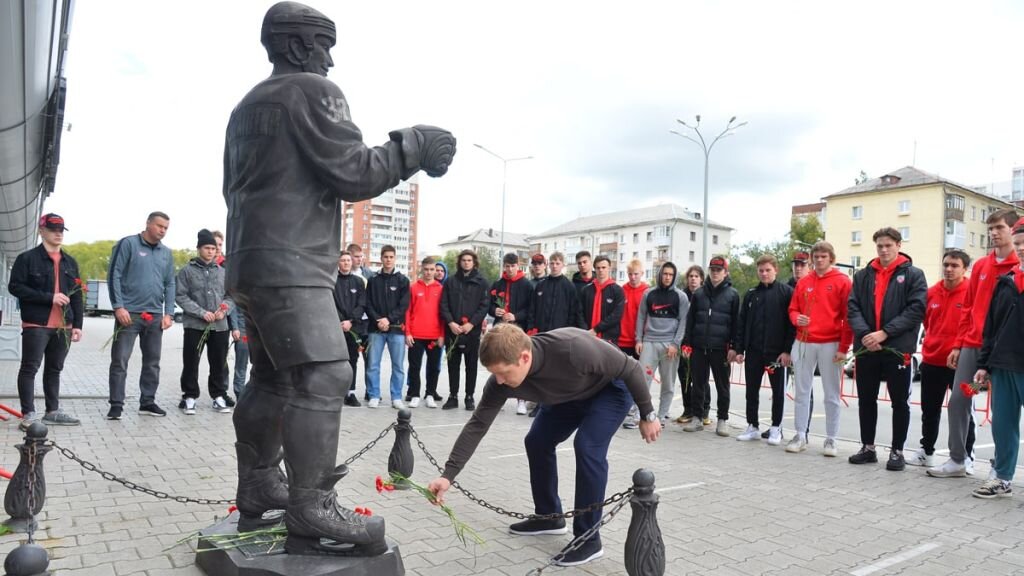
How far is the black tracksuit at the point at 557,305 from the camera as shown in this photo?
967 cm

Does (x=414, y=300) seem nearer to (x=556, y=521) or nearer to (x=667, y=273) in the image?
(x=667, y=273)

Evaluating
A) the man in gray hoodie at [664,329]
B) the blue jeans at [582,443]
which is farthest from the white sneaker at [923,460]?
the blue jeans at [582,443]

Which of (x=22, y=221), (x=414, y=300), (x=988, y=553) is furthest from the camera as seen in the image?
(x=22, y=221)

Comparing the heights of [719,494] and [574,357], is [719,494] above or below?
below

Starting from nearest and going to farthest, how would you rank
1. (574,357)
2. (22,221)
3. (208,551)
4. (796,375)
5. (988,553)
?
1. (208,551)
2. (574,357)
3. (988,553)
4. (796,375)
5. (22,221)

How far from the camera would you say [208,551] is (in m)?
3.42

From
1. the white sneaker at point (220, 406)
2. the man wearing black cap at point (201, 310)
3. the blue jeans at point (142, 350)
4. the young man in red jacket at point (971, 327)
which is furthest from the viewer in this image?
the white sneaker at point (220, 406)

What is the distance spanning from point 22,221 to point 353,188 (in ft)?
82.8

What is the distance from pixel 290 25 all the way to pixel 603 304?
697cm

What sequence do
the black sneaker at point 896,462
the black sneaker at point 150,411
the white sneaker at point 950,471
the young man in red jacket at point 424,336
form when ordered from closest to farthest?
1. the white sneaker at point 950,471
2. the black sneaker at point 896,462
3. the black sneaker at point 150,411
4. the young man in red jacket at point 424,336

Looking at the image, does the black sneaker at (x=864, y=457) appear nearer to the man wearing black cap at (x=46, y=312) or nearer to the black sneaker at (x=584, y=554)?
the black sneaker at (x=584, y=554)

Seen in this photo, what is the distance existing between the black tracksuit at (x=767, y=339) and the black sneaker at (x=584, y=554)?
15.8ft

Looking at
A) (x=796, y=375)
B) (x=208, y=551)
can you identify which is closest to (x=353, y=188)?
(x=208, y=551)

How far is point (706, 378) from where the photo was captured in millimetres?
9172
